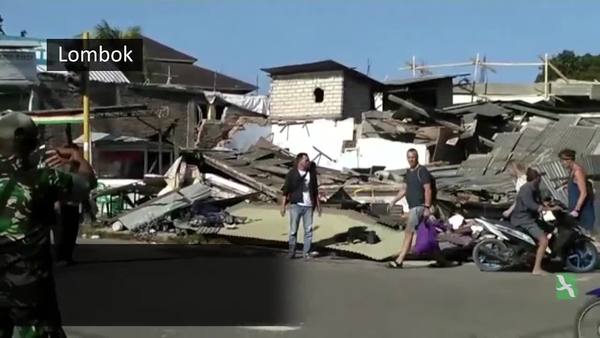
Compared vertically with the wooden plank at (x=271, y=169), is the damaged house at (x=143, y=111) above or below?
above

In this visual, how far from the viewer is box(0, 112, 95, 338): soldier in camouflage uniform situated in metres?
5.07

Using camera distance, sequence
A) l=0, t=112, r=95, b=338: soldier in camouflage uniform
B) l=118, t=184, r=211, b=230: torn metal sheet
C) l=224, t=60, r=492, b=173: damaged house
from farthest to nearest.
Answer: l=224, t=60, r=492, b=173: damaged house < l=118, t=184, r=211, b=230: torn metal sheet < l=0, t=112, r=95, b=338: soldier in camouflage uniform

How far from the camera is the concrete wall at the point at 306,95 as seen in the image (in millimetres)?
33781

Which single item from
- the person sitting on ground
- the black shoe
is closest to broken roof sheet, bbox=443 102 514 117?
the person sitting on ground

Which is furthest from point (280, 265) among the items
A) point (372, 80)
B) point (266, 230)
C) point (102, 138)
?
point (372, 80)

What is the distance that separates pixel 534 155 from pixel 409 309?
13103mm

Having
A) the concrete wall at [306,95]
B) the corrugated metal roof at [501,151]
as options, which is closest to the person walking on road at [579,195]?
the corrugated metal roof at [501,151]

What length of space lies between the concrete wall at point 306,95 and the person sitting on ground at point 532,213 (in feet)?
67.9

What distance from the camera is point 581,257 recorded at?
13.2 meters

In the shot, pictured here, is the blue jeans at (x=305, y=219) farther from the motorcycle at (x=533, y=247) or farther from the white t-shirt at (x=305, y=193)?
the motorcycle at (x=533, y=247)

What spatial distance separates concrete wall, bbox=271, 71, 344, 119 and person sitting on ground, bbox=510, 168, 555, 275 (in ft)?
67.9

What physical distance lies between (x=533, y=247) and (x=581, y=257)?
0.79 meters

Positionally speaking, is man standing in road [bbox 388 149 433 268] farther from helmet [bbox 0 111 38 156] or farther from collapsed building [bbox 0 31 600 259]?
helmet [bbox 0 111 38 156]

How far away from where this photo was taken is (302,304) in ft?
33.1
